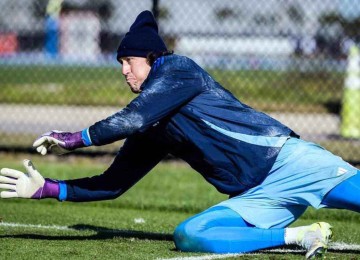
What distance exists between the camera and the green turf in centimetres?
1452

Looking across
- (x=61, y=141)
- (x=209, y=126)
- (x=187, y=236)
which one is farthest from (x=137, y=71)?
(x=187, y=236)

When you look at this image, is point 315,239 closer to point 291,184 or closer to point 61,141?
point 291,184

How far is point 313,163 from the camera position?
580 cm

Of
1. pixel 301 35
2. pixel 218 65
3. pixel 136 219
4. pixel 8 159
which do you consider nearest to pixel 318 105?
pixel 218 65

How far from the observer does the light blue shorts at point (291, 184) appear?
5.76m

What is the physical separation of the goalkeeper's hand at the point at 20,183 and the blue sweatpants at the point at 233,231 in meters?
0.95

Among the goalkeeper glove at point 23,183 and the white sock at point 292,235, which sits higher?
the goalkeeper glove at point 23,183

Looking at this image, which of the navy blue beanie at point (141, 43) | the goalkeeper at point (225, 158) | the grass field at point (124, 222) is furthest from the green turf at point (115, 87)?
the goalkeeper at point (225, 158)

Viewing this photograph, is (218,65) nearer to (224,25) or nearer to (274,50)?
(274,50)

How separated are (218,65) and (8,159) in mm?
4268

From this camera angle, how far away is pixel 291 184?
19.1 ft

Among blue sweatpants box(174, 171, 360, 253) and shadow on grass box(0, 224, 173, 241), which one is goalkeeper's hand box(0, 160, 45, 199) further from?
blue sweatpants box(174, 171, 360, 253)

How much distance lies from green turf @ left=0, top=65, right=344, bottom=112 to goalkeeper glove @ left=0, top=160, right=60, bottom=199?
8220mm

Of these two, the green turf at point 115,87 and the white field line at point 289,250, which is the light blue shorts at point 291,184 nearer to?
the white field line at point 289,250
